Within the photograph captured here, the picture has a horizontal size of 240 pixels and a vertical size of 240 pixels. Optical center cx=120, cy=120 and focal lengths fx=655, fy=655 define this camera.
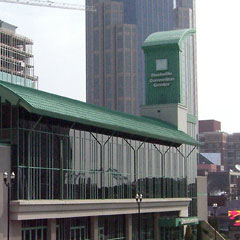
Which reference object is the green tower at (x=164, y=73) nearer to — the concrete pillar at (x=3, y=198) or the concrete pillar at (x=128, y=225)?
the concrete pillar at (x=128, y=225)

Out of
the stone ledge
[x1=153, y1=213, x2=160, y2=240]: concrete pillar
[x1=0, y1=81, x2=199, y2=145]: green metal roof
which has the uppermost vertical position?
[x1=0, y1=81, x2=199, y2=145]: green metal roof

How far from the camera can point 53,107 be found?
177ft

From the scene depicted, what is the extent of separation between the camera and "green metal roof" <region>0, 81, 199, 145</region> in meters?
50.3

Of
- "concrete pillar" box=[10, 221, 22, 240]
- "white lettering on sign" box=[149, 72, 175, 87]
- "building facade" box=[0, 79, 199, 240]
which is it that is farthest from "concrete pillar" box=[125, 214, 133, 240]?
"white lettering on sign" box=[149, 72, 175, 87]

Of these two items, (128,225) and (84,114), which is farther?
(128,225)

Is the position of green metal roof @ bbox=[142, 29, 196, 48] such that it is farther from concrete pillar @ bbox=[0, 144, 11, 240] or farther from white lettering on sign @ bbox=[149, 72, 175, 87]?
concrete pillar @ bbox=[0, 144, 11, 240]

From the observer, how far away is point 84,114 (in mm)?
59188

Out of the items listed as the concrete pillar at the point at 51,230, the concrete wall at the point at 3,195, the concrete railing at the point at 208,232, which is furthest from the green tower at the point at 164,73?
the concrete wall at the point at 3,195

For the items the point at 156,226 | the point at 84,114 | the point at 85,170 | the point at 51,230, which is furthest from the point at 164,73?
the point at 51,230

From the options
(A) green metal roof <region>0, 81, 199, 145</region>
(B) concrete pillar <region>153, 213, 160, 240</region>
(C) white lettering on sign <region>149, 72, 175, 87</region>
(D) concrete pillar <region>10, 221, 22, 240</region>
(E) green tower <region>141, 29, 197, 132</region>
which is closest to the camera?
(D) concrete pillar <region>10, 221, 22, 240</region>

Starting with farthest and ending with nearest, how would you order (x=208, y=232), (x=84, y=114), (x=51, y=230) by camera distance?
(x=208, y=232), (x=84, y=114), (x=51, y=230)

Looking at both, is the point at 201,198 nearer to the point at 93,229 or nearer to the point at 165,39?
the point at 165,39

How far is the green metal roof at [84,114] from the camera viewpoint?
50.3 meters

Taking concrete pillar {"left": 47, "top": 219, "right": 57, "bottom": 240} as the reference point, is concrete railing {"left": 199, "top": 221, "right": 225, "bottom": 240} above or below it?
below
